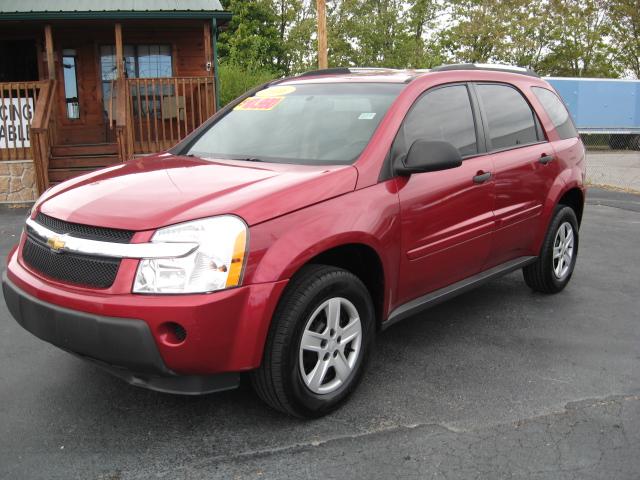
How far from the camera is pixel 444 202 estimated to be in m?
3.82

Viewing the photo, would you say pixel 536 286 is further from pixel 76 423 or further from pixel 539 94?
pixel 76 423

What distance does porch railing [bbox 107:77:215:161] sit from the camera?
460 inches

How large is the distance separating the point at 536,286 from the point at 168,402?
3.20 m

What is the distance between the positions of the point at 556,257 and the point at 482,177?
5.01 ft

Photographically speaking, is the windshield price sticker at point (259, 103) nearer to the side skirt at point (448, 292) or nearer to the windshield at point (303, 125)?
the windshield at point (303, 125)

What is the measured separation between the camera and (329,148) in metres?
3.69

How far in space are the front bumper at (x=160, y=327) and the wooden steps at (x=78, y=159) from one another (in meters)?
8.66

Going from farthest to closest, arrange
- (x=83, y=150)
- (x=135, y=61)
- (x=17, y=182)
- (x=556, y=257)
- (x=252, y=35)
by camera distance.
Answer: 1. (x=252, y=35)
2. (x=135, y=61)
3. (x=83, y=150)
4. (x=17, y=182)
5. (x=556, y=257)

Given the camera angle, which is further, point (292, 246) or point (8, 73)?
point (8, 73)

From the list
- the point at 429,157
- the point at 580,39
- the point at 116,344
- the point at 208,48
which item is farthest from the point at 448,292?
the point at 580,39

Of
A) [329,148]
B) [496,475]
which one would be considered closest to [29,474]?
[496,475]

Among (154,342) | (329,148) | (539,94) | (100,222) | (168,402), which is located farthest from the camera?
(539,94)

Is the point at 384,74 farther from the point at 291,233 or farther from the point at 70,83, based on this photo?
the point at 70,83

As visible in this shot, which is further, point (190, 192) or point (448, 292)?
point (448, 292)
